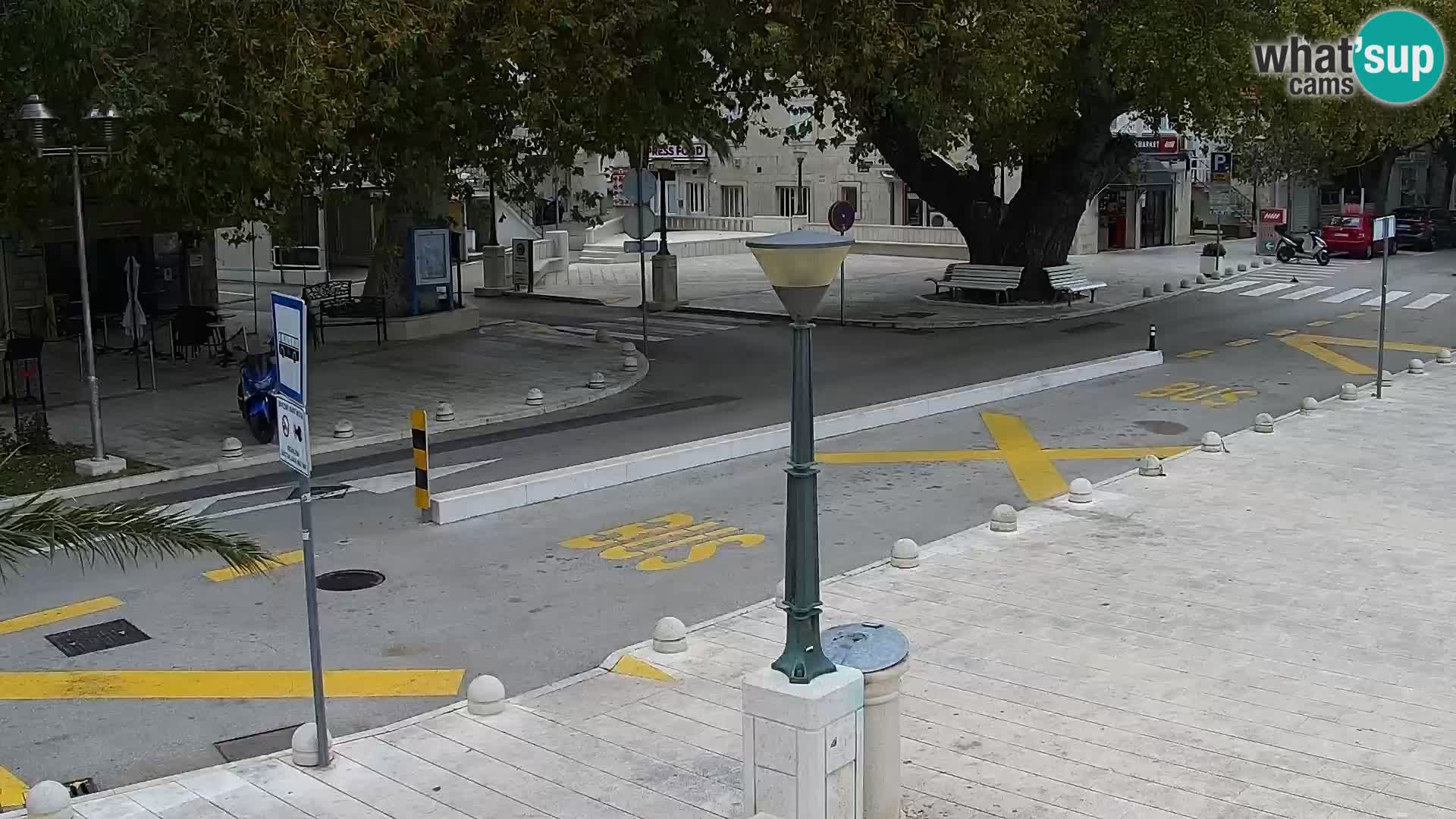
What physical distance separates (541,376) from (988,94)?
7861mm

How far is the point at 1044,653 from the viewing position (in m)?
8.95

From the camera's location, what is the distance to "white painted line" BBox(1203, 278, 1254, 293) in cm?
3414

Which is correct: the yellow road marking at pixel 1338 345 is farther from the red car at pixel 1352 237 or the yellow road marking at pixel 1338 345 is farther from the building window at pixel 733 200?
the building window at pixel 733 200

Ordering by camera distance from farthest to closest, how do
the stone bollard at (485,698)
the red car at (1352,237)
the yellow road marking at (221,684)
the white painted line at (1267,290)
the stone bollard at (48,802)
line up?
the red car at (1352,237), the white painted line at (1267,290), the yellow road marking at (221,684), the stone bollard at (485,698), the stone bollard at (48,802)

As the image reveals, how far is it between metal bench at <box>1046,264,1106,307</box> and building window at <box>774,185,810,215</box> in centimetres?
2213

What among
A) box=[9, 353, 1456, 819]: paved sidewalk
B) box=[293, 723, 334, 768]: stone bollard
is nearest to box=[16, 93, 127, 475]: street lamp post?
box=[9, 353, 1456, 819]: paved sidewalk

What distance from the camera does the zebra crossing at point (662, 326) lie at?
26469 millimetres

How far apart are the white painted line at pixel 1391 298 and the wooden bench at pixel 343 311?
20832mm

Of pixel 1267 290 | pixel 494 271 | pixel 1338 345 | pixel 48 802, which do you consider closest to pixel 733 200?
pixel 494 271

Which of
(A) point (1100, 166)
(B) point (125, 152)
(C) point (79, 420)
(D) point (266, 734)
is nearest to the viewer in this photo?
(D) point (266, 734)

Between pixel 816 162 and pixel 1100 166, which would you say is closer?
pixel 1100 166

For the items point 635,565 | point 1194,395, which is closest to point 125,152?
point 635,565

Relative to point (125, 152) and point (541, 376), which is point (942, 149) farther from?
point (125, 152)

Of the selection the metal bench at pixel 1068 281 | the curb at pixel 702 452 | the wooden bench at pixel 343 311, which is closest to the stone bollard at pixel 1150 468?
the curb at pixel 702 452
